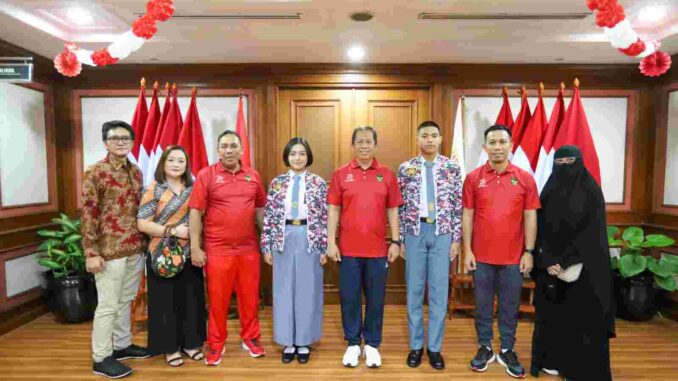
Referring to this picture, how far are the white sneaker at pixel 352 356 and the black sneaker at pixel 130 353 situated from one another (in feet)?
4.50

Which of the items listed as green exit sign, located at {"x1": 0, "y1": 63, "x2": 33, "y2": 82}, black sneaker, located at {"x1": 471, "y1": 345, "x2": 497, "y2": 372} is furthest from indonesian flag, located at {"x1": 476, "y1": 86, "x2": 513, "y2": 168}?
green exit sign, located at {"x1": 0, "y1": 63, "x2": 33, "y2": 82}

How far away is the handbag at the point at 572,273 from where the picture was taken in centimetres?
231

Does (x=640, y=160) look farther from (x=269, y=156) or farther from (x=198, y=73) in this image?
(x=198, y=73)

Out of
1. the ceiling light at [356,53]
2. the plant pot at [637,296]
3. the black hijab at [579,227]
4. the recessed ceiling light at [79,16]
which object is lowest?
the plant pot at [637,296]

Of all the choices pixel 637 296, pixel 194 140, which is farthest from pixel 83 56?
pixel 637 296

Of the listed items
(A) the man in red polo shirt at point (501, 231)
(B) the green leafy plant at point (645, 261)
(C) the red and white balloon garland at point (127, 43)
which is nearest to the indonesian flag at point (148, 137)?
(C) the red and white balloon garland at point (127, 43)

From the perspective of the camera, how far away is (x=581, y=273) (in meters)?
2.32

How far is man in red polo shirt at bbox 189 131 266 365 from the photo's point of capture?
8.55 feet

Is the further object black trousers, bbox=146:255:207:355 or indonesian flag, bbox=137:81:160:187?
indonesian flag, bbox=137:81:160:187

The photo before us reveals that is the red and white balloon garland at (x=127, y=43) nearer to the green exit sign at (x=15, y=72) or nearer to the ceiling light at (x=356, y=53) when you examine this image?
the green exit sign at (x=15, y=72)

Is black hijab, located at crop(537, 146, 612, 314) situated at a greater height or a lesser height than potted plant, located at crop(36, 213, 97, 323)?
greater

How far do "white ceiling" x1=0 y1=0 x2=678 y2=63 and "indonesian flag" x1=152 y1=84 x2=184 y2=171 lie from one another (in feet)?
1.55

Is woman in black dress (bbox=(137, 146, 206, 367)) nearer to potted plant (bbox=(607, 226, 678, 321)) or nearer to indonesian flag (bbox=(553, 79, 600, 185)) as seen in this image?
indonesian flag (bbox=(553, 79, 600, 185))

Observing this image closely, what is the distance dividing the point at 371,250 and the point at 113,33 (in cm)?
261
